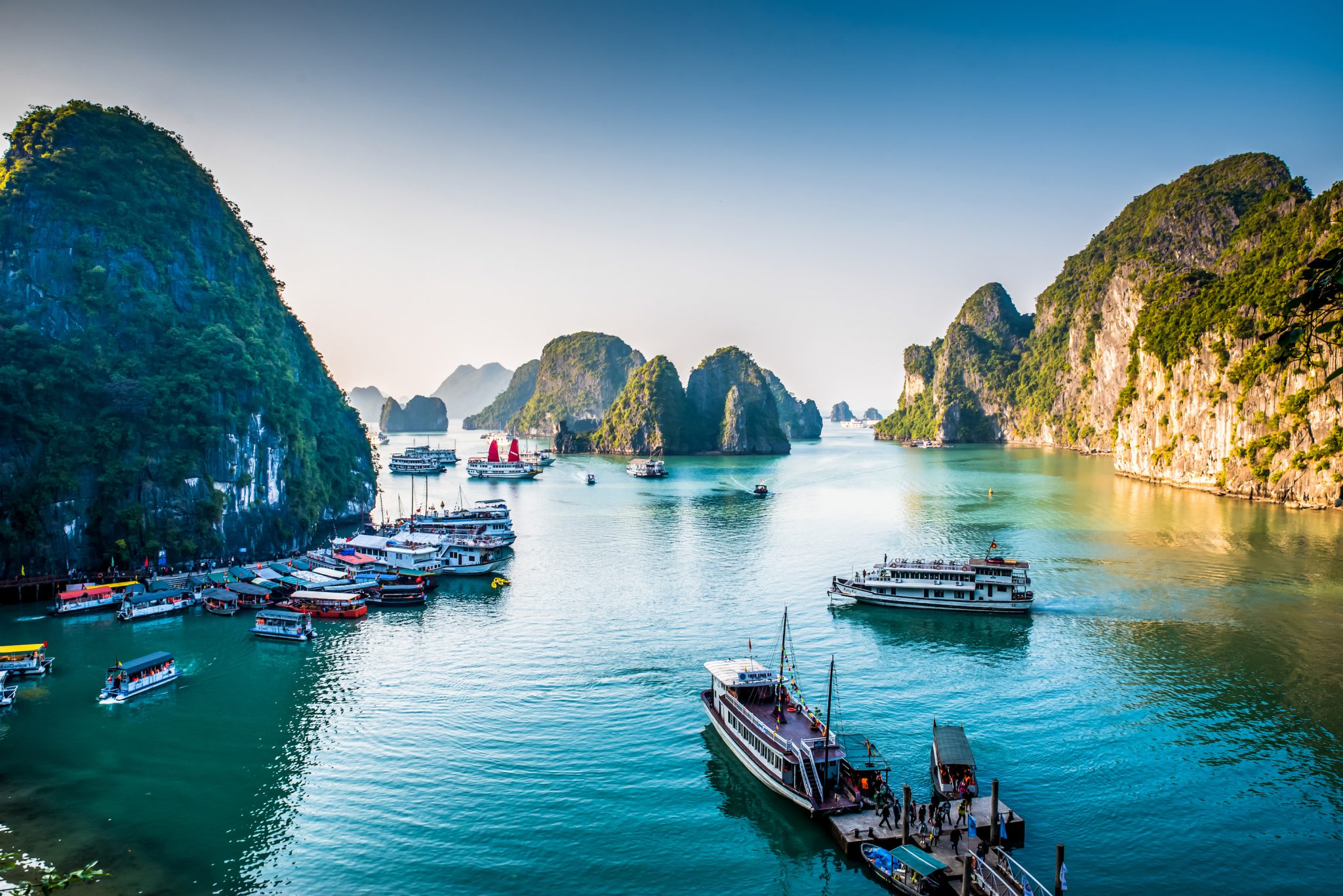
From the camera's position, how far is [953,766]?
30.2 meters

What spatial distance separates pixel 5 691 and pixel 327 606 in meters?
19.9

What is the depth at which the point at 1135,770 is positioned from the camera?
107 ft

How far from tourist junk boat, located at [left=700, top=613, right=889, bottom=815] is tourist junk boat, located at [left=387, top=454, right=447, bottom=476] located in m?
139

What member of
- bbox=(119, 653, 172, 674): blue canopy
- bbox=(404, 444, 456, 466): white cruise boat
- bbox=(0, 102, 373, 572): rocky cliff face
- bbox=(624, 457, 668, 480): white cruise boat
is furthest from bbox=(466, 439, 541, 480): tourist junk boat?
bbox=(119, 653, 172, 674): blue canopy

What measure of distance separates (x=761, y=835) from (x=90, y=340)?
77.3 m

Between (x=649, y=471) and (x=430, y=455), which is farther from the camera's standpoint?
(x=430, y=455)

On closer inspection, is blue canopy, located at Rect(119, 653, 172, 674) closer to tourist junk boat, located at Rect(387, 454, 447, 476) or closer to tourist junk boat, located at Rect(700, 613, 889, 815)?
tourist junk boat, located at Rect(700, 613, 889, 815)

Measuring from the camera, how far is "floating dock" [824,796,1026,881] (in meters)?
26.7

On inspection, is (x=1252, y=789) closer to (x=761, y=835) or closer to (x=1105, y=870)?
(x=1105, y=870)

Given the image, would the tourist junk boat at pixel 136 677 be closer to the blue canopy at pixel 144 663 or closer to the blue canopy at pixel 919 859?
the blue canopy at pixel 144 663

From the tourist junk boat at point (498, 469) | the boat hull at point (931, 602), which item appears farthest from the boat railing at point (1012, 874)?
the tourist junk boat at point (498, 469)

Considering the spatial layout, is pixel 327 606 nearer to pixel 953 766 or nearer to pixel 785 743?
pixel 785 743

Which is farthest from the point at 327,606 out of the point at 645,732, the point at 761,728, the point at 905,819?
the point at 905,819

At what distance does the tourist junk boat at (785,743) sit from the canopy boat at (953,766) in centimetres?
210
